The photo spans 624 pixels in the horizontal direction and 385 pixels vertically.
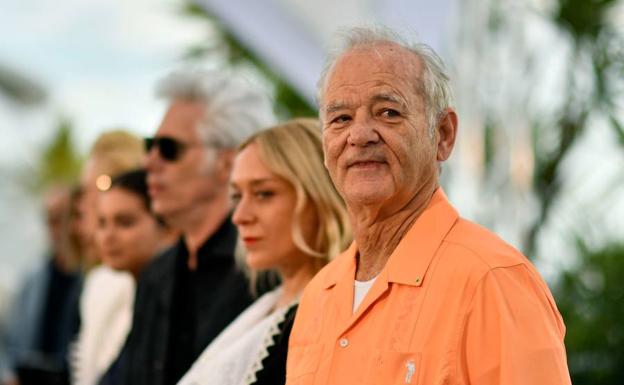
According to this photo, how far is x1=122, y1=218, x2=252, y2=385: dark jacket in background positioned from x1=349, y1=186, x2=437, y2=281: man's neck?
1385 mm

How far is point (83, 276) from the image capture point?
680 cm

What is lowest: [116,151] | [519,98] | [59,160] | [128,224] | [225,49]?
[128,224]

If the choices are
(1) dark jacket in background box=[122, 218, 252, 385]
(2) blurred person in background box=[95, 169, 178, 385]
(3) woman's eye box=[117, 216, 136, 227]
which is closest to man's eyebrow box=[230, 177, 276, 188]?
(1) dark jacket in background box=[122, 218, 252, 385]

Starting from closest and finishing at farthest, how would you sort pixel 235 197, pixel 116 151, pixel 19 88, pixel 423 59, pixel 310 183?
pixel 423 59 < pixel 310 183 < pixel 235 197 < pixel 116 151 < pixel 19 88

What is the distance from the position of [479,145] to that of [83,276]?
242cm

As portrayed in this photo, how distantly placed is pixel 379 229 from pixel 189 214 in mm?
1805

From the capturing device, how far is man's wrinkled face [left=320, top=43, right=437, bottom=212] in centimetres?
238

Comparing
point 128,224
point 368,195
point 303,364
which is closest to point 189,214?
point 128,224

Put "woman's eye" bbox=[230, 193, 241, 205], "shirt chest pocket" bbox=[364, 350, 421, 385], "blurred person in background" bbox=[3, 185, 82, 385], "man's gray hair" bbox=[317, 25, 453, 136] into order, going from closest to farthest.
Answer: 1. "shirt chest pocket" bbox=[364, 350, 421, 385]
2. "man's gray hair" bbox=[317, 25, 453, 136]
3. "woman's eye" bbox=[230, 193, 241, 205]
4. "blurred person in background" bbox=[3, 185, 82, 385]

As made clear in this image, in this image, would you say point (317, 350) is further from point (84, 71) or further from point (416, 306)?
point (84, 71)

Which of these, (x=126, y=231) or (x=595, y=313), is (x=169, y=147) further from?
(x=595, y=313)

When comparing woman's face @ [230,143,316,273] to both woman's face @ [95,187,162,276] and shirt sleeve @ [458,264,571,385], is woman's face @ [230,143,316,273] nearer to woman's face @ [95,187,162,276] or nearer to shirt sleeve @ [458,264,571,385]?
shirt sleeve @ [458,264,571,385]

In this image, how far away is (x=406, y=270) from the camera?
2.34m

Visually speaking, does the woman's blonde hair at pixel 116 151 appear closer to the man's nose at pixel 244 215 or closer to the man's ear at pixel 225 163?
the man's ear at pixel 225 163
